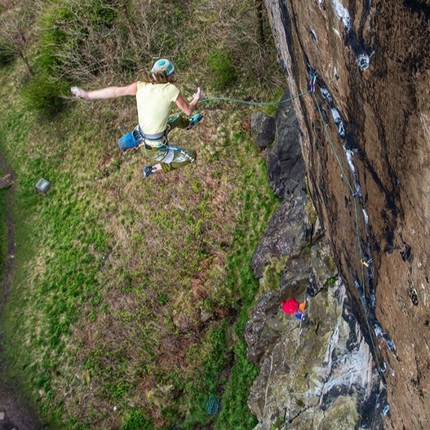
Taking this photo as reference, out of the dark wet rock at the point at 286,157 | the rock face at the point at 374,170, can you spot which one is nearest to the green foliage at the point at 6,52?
the dark wet rock at the point at 286,157

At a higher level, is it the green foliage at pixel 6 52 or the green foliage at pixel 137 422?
the green foliage at pixel 6 52

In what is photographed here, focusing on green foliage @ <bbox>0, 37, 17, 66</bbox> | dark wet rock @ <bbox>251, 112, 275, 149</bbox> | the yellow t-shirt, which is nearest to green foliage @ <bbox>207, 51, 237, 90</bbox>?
dark wet rock @ <bbox>251, 112, 275, 149</bbox>

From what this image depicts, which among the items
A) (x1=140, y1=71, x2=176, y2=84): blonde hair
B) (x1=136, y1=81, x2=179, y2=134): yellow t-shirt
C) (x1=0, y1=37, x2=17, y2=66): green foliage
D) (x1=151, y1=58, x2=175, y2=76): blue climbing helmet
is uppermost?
(x1=151, y1=58, x2=175, y2=76): blue climbing helmet

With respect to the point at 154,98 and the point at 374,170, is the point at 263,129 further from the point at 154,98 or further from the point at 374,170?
the point at 374,170

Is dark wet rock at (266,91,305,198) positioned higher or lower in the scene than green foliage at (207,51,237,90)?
lower

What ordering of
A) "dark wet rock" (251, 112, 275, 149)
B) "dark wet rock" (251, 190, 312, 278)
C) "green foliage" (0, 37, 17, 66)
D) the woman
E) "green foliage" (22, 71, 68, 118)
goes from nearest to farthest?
the woman < "dark wet rock" (251, 190, 312, 278) < "dark wet rock" (251, 112, 275, 149) < "green foliage" (22, 71, 68, 118) < "green foliage" (0, 37, 17, 66)

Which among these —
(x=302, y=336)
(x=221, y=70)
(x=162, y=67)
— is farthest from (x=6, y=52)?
(x=302, y=336)

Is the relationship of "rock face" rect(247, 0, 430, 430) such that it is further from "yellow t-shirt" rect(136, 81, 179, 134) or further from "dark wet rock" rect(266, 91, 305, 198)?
"dark wet rock" rect(266, 91, 305, 198)

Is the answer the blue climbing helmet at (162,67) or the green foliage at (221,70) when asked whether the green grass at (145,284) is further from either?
the blue climbing helmet at (162,67)

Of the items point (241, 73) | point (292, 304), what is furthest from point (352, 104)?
point (241, 73)
